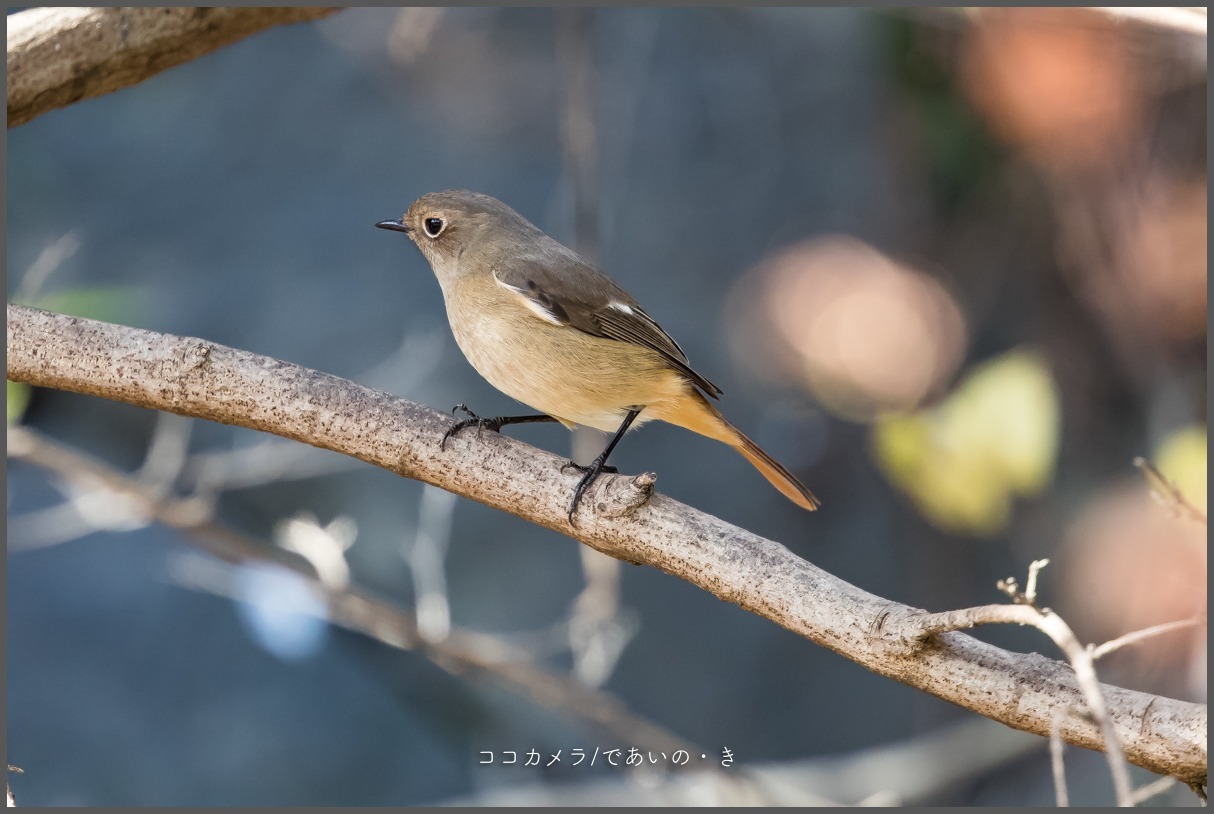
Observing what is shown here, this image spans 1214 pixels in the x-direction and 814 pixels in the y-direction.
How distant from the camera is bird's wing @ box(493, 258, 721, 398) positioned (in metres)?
2.99

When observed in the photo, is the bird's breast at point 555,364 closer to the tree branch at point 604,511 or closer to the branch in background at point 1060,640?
the tree branch at point 604,511

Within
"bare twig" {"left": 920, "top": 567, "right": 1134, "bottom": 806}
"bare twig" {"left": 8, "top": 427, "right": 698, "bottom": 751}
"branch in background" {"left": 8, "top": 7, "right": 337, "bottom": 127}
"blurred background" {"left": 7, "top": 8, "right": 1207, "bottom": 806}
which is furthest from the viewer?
"blurred background" {"left": 7, "top": 8, "right": 1207, "bottom": 806}

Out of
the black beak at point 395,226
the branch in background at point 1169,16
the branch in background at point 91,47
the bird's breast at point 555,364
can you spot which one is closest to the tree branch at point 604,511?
the bird's breast at point 555,364

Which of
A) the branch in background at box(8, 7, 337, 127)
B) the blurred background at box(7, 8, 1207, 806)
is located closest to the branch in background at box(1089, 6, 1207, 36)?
the blurred background at box(7, 8, 1207, 806)

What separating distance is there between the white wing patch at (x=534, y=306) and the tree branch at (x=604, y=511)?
432mm

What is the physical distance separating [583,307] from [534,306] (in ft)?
0.51

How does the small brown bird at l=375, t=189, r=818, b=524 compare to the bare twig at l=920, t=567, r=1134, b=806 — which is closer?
the bare twig at l=920, t=567, r=1134, b=806

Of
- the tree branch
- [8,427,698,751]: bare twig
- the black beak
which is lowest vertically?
[8,427,698,751]: bare twig

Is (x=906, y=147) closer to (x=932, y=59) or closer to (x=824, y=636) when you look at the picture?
(x=932, y=59)

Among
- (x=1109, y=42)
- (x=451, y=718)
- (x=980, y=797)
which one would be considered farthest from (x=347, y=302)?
(x=980, y=797)

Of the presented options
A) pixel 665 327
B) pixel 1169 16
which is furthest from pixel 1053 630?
pixel 665 327

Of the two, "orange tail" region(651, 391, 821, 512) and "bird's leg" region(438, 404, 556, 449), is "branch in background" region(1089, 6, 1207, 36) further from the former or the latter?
"bird's leg" region(438, 404, 556, 449)

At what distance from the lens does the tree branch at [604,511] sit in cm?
200

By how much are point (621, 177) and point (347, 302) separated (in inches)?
74.5
